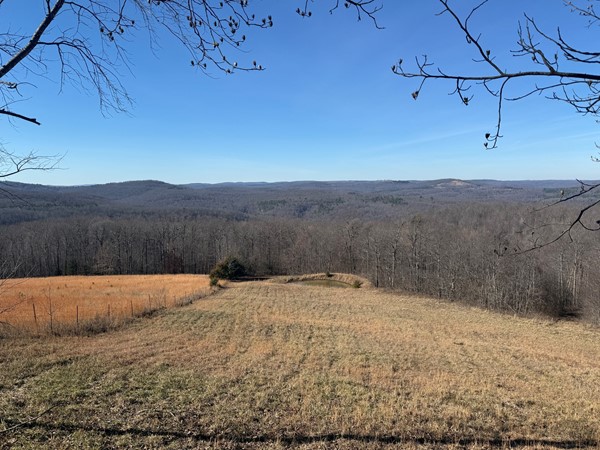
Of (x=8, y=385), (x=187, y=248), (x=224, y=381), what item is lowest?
(x=187, y=248)

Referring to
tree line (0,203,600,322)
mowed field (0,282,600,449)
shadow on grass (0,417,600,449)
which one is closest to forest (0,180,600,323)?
tree line (0,203,600,322)

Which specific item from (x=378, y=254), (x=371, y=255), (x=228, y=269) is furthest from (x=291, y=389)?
(x=371, y=255)

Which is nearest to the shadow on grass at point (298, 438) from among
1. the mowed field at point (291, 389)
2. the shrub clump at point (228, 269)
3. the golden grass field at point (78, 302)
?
the mowed field at point (291, 389)

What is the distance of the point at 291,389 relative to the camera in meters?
9.59

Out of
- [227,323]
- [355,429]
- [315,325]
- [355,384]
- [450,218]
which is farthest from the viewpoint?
[450,218]

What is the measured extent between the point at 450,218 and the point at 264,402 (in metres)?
111

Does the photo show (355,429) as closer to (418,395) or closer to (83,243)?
(418,395)

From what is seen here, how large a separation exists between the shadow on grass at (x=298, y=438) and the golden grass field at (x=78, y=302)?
24.7 ft

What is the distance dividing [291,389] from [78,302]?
89.4 feet

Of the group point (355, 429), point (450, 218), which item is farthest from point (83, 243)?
point (450, 218)

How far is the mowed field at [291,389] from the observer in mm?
6551

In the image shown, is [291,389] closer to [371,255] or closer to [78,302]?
[78,302]

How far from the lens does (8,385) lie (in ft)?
28.6

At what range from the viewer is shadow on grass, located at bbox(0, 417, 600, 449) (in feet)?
20.7
